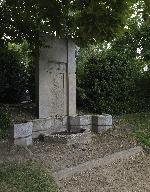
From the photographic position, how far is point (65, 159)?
27.4 feet

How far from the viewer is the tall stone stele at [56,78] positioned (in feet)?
36.3

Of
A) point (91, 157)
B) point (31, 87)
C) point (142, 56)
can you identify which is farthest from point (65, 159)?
point (142, 56)

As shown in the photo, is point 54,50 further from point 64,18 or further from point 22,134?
point 22,134

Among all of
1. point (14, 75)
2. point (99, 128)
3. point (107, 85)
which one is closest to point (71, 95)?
point (99, 128)

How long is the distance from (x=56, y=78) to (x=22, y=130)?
276 cm

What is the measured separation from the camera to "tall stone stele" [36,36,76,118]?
36.3 feet

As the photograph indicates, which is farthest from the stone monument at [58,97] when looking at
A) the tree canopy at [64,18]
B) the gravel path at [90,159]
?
the gravel path at [90,159]

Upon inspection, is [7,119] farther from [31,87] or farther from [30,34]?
[31,87]

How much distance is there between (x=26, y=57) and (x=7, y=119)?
4.49 meters

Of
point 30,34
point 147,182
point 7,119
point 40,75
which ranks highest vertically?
point 30,34

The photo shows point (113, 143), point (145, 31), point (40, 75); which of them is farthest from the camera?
point (145, 31)

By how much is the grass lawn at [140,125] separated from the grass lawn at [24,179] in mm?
4097

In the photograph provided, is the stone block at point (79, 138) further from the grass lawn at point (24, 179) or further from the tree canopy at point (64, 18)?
the grass lawn at point (24, 179)

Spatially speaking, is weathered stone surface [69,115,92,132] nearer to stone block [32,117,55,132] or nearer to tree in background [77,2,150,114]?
stone block [32,117,55,132]
